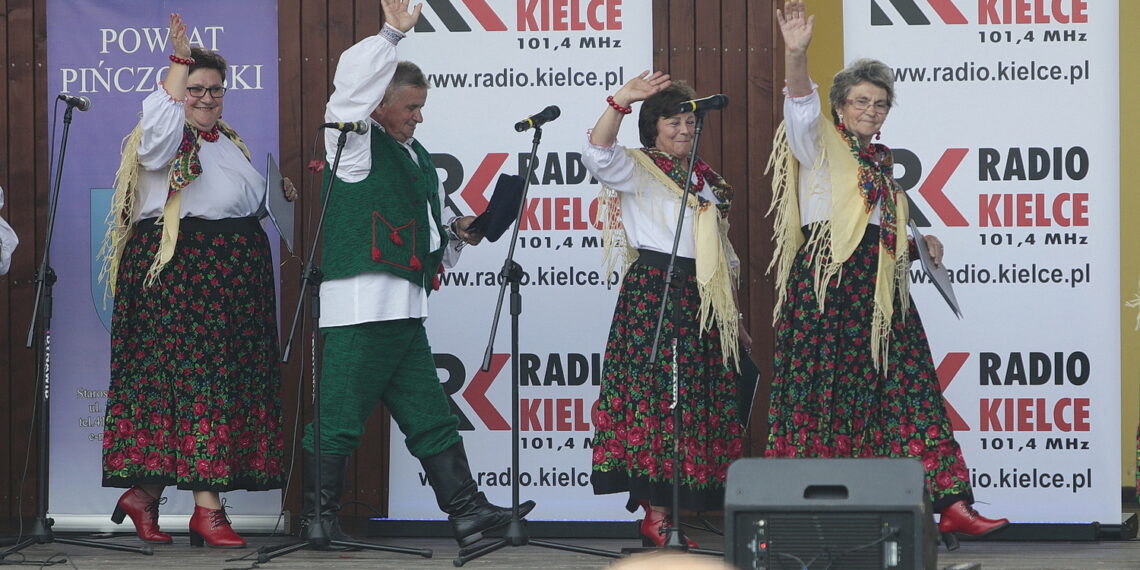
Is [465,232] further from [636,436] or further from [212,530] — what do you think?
[212,530]

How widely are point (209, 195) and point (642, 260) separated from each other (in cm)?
149

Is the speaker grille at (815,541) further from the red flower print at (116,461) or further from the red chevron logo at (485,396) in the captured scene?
the red flower print at (116,461)

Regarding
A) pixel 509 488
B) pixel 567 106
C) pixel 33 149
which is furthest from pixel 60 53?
pixel 509 488

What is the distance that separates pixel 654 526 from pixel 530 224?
1337mm

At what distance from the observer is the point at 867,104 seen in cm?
467

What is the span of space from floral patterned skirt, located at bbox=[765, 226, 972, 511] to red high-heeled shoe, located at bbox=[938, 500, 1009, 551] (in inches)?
1.2

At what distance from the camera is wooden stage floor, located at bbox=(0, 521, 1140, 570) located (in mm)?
4656

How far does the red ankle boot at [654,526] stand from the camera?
4.86 meters

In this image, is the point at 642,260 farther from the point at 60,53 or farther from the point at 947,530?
the point at 60,53

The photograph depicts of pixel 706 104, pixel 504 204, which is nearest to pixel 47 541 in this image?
pixel 504 204

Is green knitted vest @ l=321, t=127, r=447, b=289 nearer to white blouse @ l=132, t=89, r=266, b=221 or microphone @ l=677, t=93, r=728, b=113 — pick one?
white blouse @ l=132, t=89, r=266, b=221

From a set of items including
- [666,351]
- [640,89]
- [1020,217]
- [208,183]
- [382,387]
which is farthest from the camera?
[1020,217]

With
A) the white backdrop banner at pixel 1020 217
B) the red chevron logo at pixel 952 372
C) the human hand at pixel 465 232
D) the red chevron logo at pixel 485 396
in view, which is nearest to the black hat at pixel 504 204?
the human hand at pixel 465 232

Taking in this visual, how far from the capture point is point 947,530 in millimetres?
4750
